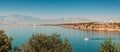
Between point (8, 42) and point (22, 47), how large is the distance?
24.1ft

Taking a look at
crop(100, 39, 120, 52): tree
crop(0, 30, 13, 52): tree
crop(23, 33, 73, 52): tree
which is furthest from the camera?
crop(23, 33, 73, 52): tree

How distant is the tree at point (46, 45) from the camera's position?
2006 inches

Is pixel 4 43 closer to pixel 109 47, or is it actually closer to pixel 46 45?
pixel 46 45

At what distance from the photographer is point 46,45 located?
53.5 m

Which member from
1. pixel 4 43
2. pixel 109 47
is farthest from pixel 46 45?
pixel 109 47

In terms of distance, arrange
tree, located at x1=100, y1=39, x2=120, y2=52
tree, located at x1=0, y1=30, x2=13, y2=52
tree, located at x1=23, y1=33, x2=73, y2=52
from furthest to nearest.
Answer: tree, located at x1=23, y1=33, x2=73, y2=52
tree, located at x1=0, y1=30, x2=13, y2=52
tree, located at x1=100, y1=39, x2=120, y2=52

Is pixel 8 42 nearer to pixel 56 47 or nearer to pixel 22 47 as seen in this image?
pixel 22 47

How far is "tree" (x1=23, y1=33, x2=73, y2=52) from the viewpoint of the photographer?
50.9 metres

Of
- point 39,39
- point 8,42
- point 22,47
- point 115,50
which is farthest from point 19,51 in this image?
point 115,50

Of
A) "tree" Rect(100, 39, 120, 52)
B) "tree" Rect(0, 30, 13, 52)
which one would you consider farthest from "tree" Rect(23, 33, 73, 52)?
"tree" Rect(100, 39, 120, 52)

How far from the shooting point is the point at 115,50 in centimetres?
3897

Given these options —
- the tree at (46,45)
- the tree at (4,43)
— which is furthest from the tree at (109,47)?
the tree at (4,43)

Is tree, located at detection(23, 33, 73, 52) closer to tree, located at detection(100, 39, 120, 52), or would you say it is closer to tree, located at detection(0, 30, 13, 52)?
tree, located at detection(0, 30, 13, 52)

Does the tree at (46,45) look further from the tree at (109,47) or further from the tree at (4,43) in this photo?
the tree at (109,47)
